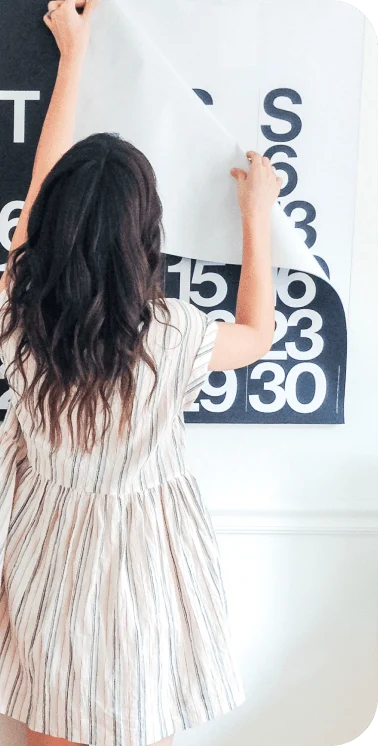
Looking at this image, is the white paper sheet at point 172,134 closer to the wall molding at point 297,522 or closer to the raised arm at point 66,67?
the raised arm at point 66,67

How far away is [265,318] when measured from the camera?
1073mm

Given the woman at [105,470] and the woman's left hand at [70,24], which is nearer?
the woman at [105,470]

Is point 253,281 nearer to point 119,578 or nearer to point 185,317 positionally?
point 185,317

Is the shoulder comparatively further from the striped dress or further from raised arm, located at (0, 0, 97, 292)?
raised arm, located at (0, 0, 97, 292)

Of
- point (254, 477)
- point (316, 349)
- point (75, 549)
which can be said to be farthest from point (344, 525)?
point (75, 549)

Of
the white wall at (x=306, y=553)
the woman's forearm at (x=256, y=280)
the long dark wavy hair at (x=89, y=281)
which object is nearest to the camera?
the long dark wavy hair at (x=89, y=281)

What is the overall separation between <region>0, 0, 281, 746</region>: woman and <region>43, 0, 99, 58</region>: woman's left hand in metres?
0.14

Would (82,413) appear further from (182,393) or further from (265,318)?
(265,318)

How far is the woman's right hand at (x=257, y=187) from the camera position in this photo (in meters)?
1.15

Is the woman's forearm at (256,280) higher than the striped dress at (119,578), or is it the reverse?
the woman's forearm at (256,280)

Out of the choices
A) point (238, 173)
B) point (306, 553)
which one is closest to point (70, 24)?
point (238, 173)

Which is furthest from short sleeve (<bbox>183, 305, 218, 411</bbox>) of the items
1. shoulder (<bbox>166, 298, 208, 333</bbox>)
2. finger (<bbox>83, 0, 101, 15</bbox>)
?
finger (<bbox>83, 0, 101, 15</bbox>)

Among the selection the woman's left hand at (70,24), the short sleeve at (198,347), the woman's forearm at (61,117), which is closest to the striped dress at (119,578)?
the short sleeve at (198,347)

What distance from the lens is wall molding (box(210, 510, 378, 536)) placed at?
1328 millimetres
